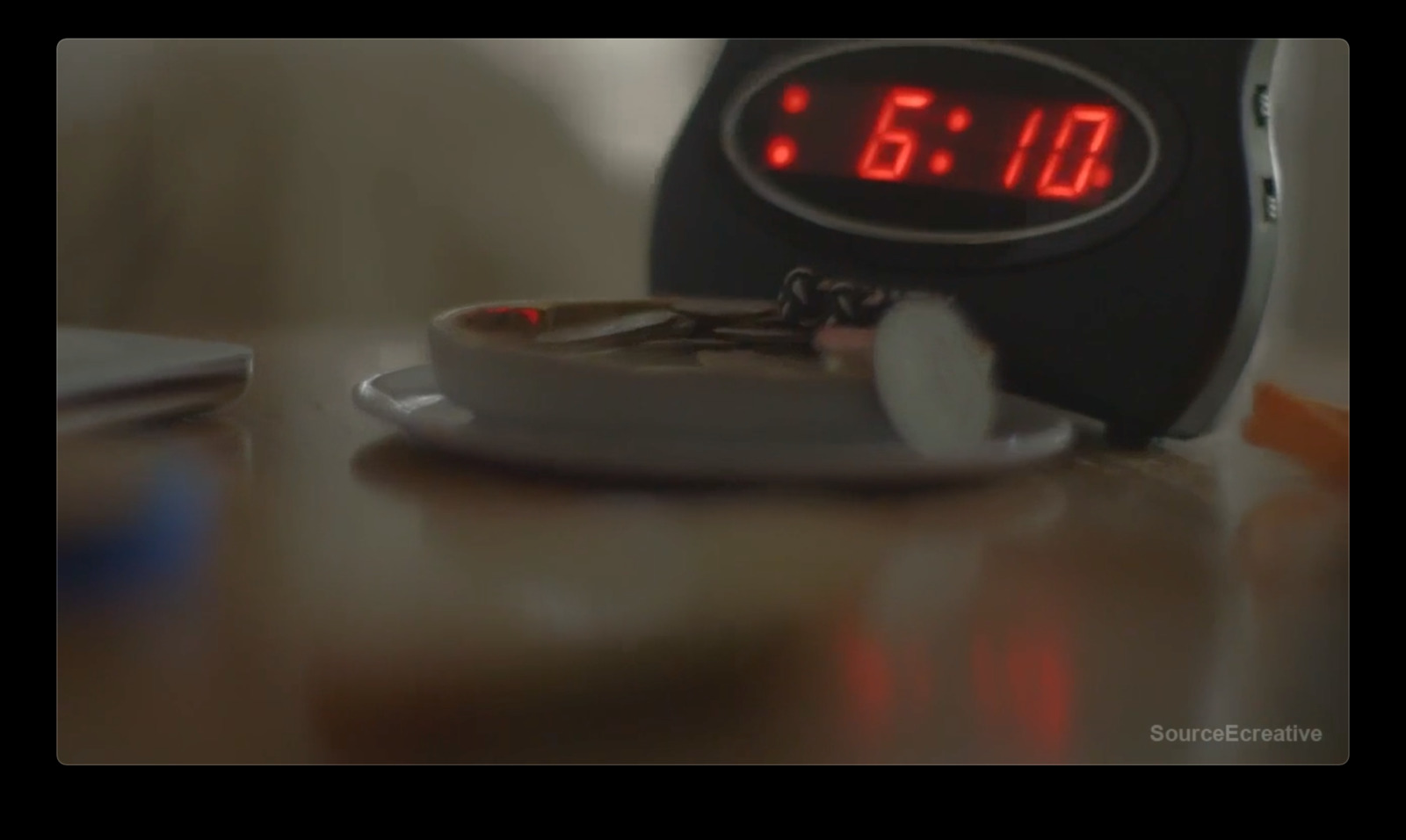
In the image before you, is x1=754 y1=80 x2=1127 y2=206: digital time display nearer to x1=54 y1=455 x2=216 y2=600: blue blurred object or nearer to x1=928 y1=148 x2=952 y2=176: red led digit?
x1=928 y1=148 x2=952 y2=176: red led digit

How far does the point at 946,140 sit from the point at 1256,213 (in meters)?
0.13

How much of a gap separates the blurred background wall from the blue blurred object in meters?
0.08

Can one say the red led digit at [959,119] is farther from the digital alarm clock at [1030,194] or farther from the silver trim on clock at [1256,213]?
the silver trim on clock at [1256,213]

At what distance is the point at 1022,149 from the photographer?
51 centimetres

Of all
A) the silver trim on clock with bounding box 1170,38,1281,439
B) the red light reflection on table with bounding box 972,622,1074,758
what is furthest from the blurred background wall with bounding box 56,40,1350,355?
the red light reflection on table with bounding box 972,622,1074,758

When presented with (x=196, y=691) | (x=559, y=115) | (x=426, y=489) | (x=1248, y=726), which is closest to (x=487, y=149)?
(x=559, y=115)

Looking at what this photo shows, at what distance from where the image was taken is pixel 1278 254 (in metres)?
0.50

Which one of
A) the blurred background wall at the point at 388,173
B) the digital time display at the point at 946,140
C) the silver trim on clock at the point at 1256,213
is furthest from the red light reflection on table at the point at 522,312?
the silver trim on clock at the point at 1256,213

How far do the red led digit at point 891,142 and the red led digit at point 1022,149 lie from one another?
0.13 ft

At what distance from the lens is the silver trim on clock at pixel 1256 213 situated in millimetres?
498

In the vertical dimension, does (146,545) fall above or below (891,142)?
below

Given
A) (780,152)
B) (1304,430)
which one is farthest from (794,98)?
(1304,430)

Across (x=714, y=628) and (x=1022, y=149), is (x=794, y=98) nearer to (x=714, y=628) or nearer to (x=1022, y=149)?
(x=1022, y=149)

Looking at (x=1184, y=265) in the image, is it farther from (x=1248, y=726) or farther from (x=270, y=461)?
(x=270, y=461)
